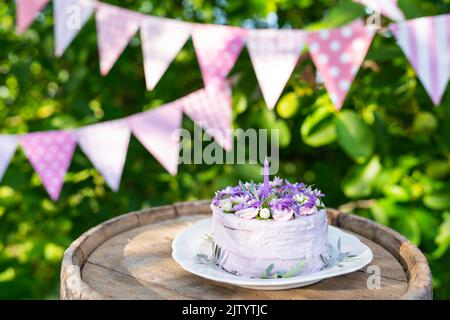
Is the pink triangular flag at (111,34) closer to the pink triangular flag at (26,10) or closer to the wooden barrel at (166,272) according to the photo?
the pink triangular flag at (26,10)

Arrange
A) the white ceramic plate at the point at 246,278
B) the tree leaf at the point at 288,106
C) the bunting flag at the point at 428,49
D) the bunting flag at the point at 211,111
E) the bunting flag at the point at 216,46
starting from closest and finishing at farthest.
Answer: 1. the white ceramic plate at the point at 246,278
2. the bunting flag at the point at 428,49
3. the bunting flag at the point at 216,46
4. the bunting flag at the point at 211,111
5. the tree leaf at the point at 288,106

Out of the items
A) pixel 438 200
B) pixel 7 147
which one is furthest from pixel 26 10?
pixel 438 200

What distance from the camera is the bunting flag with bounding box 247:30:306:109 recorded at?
3.63ft

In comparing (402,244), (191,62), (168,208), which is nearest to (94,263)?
(168,208)

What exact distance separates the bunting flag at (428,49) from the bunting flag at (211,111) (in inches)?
18.8

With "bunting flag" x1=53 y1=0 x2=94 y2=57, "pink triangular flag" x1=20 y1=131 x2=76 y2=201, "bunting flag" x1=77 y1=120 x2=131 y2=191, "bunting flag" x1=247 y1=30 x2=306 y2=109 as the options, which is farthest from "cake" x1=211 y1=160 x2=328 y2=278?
"bunting flag" x1=53 y1=0 x2=94 y2=57

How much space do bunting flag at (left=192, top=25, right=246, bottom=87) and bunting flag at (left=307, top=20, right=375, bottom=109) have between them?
0.64ft

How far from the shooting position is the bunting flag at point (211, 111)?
1282 mm

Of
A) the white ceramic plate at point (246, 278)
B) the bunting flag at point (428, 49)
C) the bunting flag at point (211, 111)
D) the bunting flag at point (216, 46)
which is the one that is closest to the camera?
the white ceramic plate at point (246, 278)

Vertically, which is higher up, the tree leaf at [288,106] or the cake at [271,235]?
the tree leaf at [288,106]

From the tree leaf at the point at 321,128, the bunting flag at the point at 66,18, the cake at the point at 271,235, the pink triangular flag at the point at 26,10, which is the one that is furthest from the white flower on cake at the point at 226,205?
the pink triangular flag at the point at 26,10

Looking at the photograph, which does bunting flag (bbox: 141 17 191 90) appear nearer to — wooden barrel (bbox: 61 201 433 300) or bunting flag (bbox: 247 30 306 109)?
bunting flag (bbox: 247 30 306 109)

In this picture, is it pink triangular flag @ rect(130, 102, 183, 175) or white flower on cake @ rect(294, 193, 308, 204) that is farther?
pink triangular flag @ rect(130, 102, 183, 175)

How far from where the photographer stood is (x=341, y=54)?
3.53 feet
